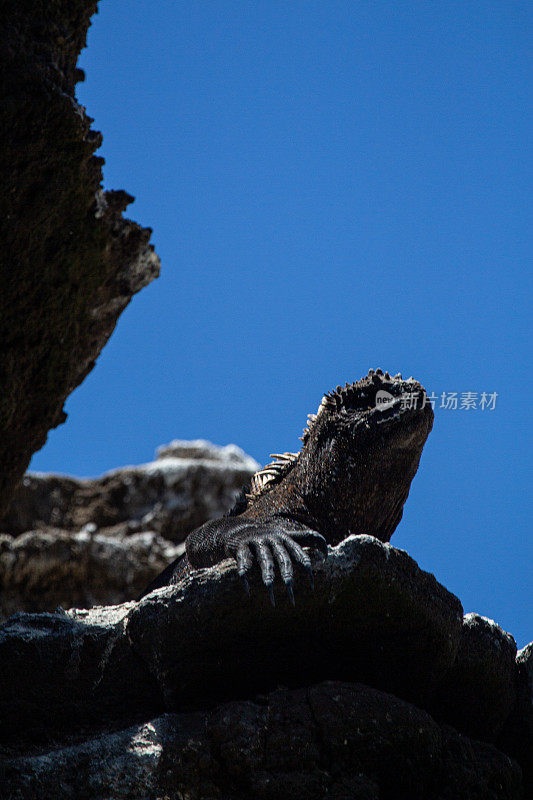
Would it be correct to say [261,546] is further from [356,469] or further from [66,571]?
[66,571]

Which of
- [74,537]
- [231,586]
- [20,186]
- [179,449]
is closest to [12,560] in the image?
[74,537]

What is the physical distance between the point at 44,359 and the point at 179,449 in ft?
23.2

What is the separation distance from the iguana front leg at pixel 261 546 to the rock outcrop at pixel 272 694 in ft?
0.23

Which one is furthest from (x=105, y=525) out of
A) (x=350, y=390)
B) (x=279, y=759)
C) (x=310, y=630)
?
(x=279, y=759)

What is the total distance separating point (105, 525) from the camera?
987cm

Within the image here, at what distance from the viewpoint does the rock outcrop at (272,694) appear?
92.5 inches

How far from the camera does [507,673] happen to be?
116 inches

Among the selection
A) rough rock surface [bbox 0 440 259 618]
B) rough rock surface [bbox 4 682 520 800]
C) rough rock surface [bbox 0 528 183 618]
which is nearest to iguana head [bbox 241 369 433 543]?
rough rock surface [bbox 4 682 520 800]

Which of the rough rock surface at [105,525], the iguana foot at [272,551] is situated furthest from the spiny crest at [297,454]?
the rough rock surface at [105,525]

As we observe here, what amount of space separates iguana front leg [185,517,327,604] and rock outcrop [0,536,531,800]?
0.07m

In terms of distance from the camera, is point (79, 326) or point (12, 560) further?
point (12, 560)

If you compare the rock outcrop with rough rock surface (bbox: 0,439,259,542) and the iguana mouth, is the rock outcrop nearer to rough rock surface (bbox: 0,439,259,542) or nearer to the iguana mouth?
the iguana mouth

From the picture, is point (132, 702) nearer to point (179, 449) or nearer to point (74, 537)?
point (74, 537)

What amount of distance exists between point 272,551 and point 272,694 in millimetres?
502
